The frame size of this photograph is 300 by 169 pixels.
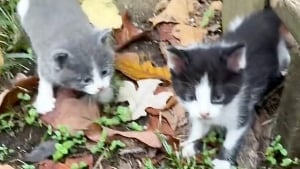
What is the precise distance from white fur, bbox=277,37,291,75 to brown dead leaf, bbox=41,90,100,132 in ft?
3.22

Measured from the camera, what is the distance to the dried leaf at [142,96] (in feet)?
13.6

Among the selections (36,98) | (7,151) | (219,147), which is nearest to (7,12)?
(36,98)

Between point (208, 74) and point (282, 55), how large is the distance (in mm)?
650

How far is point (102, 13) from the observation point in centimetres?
467

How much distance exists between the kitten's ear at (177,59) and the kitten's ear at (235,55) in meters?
0.18

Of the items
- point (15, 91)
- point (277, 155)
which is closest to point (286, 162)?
point (277, 155)

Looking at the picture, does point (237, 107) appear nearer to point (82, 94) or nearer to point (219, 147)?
point (219, 147)

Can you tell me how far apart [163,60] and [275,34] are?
0.76 metres

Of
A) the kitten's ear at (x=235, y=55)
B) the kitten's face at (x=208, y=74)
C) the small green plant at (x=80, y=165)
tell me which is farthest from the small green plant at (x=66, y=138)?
the kitten's ear at (x=235, y=55)

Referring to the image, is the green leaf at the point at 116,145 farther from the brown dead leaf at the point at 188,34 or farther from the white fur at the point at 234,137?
the brown dead leaf at the point at 188,34

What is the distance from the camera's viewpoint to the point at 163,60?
176 inches

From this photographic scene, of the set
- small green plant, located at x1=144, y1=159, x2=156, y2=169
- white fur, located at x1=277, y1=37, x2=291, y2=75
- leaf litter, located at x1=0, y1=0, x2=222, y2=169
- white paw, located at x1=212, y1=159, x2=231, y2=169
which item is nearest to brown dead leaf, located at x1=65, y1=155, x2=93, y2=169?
leaf litter, located at x1=0, y1=0, x2=222, y2=169

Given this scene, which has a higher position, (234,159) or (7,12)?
(7,12)

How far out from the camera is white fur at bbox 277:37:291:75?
13.1ft
